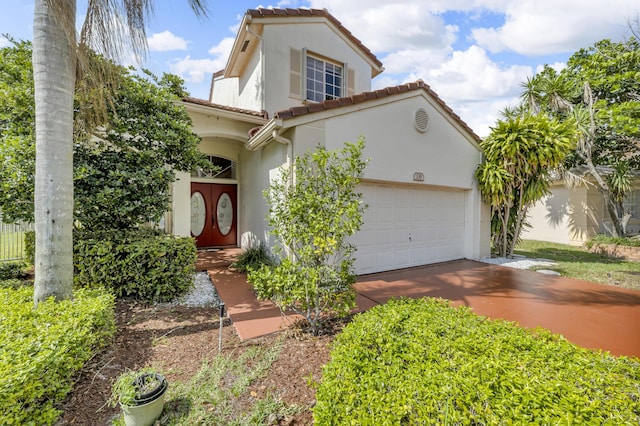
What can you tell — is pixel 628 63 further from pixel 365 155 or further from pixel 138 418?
pixel 138 418

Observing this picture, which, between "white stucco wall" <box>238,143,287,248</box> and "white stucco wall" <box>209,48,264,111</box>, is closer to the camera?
"white stucco wall" <box>238,143,287,248</box>

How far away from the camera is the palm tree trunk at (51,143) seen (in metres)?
3.94

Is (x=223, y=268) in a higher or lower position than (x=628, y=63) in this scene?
lower

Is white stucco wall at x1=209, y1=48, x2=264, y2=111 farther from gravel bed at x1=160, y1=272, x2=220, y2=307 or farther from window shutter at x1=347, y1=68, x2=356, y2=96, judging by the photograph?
→ gravel bed at x1=160, y1=272, x2=220, y2=307

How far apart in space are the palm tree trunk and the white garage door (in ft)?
18.5

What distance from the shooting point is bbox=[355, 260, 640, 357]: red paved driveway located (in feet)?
15.0

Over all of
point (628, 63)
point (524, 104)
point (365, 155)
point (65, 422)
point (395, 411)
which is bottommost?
point (65, 422)

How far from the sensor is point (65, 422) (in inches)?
107

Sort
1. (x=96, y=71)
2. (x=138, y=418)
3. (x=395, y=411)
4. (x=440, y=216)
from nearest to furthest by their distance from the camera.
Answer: (x=395, y=411), (x=138, y=418), (x=96, y=71), (x=440, y=216)

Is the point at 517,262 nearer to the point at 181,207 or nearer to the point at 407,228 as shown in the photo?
the point at 407,228

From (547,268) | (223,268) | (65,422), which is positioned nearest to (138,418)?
(65,422)

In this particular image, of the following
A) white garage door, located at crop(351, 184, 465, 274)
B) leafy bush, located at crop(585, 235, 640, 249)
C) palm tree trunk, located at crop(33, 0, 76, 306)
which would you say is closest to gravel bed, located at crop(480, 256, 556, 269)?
white garage door, located at crop(351, 184, 465, 274)

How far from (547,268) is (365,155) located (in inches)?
269

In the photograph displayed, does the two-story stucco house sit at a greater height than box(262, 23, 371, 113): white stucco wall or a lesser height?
lesser
